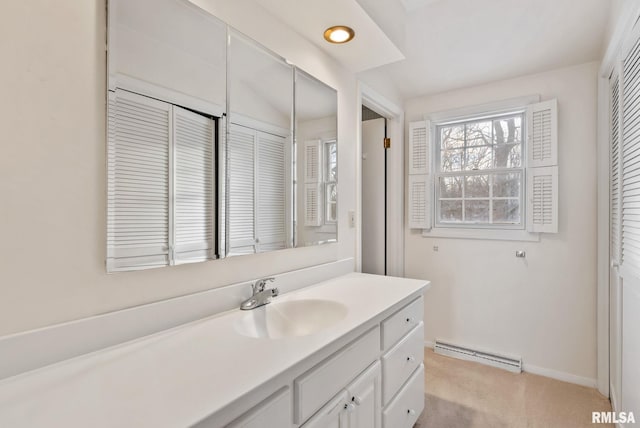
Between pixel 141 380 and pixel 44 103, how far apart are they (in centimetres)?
76

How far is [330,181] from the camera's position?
1.98 metres

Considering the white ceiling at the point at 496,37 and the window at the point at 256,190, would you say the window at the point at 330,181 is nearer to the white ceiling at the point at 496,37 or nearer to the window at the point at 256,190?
the window at the point at 256,190

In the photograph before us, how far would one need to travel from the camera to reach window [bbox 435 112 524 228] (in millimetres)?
2566

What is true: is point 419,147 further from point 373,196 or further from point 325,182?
point 325,182

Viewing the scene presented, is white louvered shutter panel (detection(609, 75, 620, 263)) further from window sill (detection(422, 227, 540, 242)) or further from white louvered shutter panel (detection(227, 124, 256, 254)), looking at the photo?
white louvered shutter panel (detection(227, 124, 256, 254))

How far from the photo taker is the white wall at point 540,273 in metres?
2.27

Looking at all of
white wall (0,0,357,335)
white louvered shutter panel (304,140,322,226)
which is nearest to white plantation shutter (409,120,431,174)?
white louvered shutter panel (304,140,322,226)

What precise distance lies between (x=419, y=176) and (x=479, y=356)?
155 cm

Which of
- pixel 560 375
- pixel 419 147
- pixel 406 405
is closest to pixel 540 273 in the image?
pixel 560 375

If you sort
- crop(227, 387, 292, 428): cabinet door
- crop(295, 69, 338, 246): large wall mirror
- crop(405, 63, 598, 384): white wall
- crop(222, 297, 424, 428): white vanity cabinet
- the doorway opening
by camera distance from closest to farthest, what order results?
crop(227, 387, 292, 428): cabinet door, crop(222, 297, 424, 428): white vanity cabinet, crop(295, 69, 338, 246): large wall mirror, crop(405, 63, 598, 384): white wall, the doorway opening

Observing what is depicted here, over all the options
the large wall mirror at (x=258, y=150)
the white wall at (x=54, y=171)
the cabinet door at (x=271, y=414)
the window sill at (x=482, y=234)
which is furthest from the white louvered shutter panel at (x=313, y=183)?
the window sill at (x=482, y=234)

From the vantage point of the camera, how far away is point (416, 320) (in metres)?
1.74

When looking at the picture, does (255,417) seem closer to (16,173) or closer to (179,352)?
(179,352)

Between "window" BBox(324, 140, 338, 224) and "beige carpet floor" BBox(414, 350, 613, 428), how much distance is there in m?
1.34
